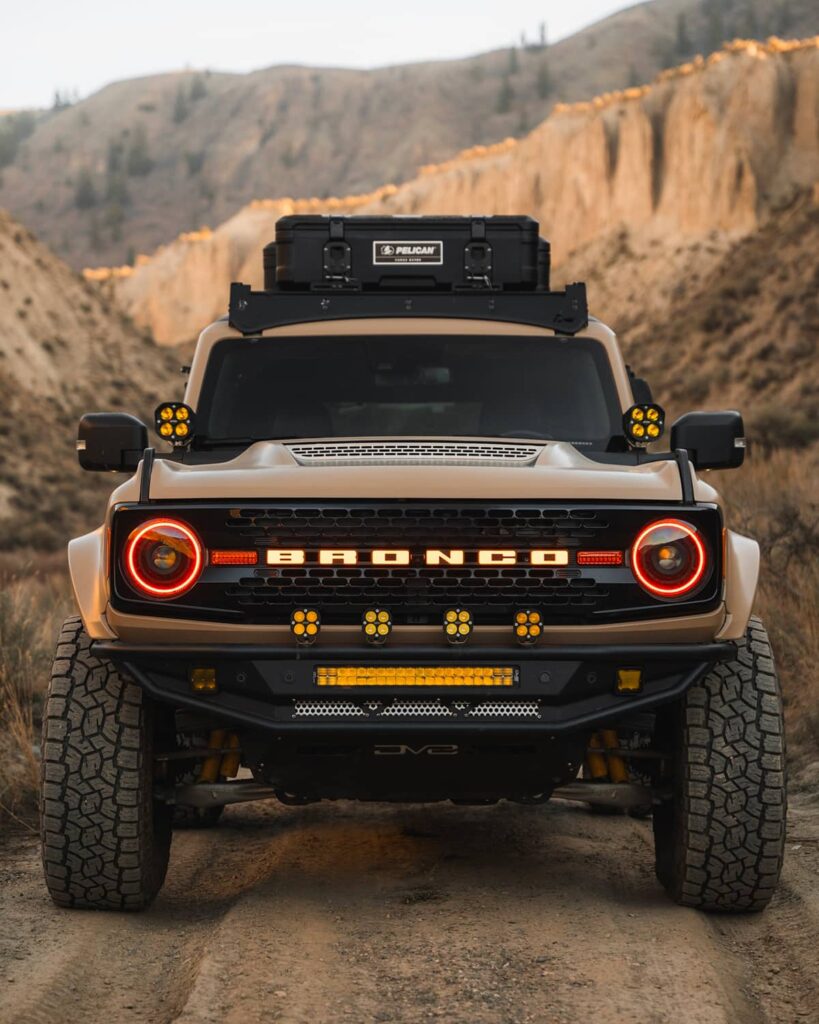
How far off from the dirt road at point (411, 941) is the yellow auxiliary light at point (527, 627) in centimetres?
97

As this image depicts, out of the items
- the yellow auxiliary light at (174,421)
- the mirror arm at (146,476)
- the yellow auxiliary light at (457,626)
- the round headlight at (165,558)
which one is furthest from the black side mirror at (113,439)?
the yellow auxiliary light at (457,626)

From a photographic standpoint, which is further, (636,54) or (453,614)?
(636,54)

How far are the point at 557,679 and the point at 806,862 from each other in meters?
2.07

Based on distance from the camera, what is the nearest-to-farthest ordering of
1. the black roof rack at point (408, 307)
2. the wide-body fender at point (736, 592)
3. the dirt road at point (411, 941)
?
the dirt road at point (411, 941) → the wide-body fender at point (736, 592) → the black roof rack at point (408, 307)

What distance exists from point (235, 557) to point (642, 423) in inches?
78.2

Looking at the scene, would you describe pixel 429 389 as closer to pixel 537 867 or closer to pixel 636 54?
pixel 537 867

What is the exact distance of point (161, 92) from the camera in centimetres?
14375

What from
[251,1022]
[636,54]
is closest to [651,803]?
[251,1022]

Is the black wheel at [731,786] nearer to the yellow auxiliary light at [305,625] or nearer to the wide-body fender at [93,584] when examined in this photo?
the yellow auxiliary light at [305,625]

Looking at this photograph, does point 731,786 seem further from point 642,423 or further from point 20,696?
point 20,696

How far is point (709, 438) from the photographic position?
20.0 ft

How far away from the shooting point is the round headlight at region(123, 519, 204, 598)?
16.8 feet

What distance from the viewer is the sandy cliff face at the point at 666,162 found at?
184 ft

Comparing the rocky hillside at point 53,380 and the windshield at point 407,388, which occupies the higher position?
the windshield at point 407,388
